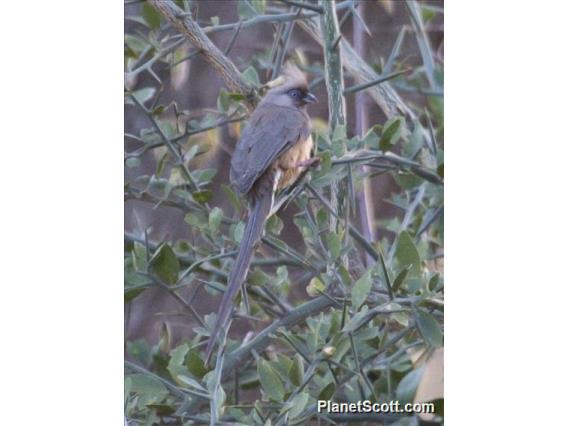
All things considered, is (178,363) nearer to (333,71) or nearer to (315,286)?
(315,286)

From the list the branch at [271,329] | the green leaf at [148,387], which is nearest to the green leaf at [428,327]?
the branch at [271,329]

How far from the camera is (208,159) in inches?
91.1

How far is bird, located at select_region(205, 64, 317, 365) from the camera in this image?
2.26m

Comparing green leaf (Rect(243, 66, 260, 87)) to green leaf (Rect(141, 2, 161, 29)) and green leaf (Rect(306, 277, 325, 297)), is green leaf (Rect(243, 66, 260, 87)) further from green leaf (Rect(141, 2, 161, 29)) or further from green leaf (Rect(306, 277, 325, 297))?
green leaf (Rect(306, 277, 325, 297))

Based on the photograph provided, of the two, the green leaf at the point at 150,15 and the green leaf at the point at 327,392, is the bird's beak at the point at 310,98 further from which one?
the green leaf at the point at 327,392

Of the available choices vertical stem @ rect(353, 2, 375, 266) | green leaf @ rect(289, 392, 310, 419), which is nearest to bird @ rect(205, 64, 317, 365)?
vertical stem @ rect(353, 2, 375, 266)

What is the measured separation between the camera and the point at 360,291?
2.18m

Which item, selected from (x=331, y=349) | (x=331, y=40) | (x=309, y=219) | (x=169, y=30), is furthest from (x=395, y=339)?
(x=169, y=30)

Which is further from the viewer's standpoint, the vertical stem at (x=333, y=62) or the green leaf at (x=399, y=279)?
the vertical stem at (x=333, y=62)

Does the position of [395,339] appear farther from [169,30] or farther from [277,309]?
[169,30]

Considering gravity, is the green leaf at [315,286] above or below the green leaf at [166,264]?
below

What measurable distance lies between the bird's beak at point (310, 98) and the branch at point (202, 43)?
0.10 m

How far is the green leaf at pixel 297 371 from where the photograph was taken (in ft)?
7.07

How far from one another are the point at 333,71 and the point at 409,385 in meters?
0.63
